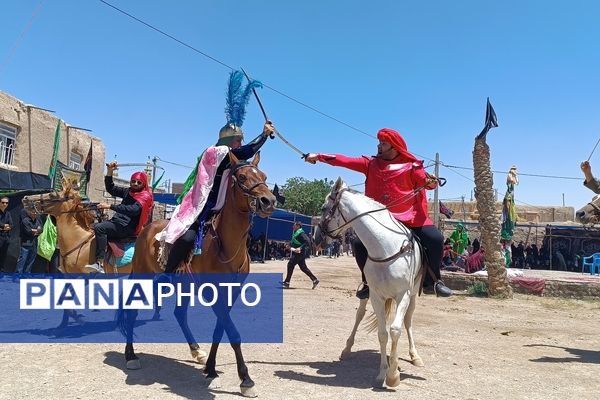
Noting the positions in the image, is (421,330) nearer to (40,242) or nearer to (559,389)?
(559,389)

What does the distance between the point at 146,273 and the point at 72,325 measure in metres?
2.70

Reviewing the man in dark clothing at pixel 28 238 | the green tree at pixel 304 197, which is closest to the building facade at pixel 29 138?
the man in dark clothing at pixel 28 238

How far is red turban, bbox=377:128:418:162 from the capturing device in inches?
232

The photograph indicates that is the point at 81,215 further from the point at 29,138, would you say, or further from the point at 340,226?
the point at 29,138

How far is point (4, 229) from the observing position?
10.9 metres

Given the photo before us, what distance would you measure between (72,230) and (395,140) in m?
5.49

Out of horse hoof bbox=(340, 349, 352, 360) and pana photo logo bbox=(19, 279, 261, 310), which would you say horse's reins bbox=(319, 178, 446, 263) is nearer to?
pana photo logo bbox=(19, 279, 261, 310)

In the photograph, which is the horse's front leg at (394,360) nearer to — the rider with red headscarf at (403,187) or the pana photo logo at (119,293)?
the rider with red headscarf at (403,187)

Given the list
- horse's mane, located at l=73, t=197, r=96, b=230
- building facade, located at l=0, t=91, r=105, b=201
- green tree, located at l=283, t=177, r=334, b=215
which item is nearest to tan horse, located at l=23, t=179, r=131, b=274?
horse's mane, located at l=73, t=197, r=96, b=230

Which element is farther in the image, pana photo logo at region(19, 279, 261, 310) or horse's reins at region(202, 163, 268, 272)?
pana photo logo at region(19, 279, 261, 310)

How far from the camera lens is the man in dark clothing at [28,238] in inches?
472

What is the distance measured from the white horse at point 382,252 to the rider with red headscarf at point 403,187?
25 centimetres

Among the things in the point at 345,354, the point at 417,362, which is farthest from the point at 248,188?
the point at 417,362

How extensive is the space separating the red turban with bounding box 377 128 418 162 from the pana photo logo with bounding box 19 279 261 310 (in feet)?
8.34
